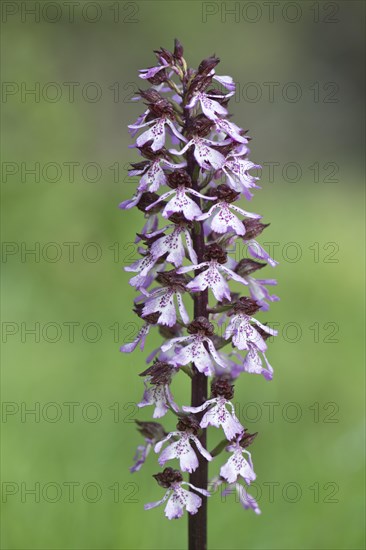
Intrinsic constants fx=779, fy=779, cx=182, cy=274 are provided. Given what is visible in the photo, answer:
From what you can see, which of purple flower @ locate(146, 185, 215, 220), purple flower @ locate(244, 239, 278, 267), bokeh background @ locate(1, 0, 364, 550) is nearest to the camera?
purple flower @ locate(146, 185, 215, 220)

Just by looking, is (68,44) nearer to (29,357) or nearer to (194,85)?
(29,357)

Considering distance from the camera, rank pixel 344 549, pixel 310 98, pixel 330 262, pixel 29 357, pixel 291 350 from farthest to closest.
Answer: pixel 310 98, pixel 330 262, pixel 291 350, pixel 29 357, pixel 344 549

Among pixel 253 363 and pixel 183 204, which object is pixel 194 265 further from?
pixel 253 363

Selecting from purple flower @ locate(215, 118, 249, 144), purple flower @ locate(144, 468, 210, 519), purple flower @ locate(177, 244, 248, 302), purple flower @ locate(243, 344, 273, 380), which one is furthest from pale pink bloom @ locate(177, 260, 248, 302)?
purple flower @ locate(144, 468, 210, 519)

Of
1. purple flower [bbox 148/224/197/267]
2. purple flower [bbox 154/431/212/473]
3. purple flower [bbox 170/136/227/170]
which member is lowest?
purple flower [bbox 154/431/212/473]

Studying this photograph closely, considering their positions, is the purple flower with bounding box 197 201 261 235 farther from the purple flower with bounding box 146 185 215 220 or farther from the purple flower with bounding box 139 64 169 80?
the purple flower with bounding box 139 64 169 80

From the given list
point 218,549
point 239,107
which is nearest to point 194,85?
point 218,549
